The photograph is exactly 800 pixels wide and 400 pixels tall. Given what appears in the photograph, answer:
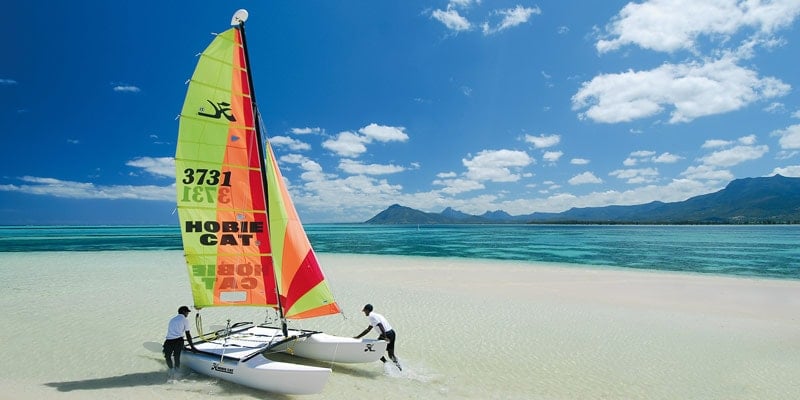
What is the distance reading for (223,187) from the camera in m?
8.79

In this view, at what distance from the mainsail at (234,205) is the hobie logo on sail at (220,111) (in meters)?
0.02

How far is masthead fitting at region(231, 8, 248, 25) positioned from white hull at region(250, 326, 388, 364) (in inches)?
285

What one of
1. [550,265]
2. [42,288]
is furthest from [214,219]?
[550,265]

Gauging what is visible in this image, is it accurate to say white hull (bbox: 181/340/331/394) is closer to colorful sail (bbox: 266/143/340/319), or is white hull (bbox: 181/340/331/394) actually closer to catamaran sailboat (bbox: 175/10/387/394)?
catamaran sailboat (bbox: 175/10/387/394)

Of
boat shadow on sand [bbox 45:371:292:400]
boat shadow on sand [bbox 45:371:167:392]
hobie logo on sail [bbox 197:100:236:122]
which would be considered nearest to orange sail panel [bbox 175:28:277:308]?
hobie logo on sail [bbox 197:100:236:122]

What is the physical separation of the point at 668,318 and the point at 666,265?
838 inches

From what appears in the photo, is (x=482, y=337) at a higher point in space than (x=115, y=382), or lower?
lower

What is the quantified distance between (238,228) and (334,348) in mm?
3505

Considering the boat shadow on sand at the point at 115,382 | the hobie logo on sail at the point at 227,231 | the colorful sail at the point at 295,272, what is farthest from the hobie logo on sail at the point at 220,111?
the boat shadow on sand at the point at 115,382

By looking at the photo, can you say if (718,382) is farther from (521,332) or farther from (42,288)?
(42,288)

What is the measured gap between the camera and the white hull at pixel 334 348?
910cm

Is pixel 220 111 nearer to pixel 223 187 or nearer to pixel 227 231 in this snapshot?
pixel 223 187

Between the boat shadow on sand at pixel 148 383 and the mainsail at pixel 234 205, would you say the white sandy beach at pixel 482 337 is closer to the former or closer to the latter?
the boat shadow on sand at pixel 148 383

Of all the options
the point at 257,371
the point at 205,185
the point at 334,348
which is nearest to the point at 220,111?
the point at 205,185
